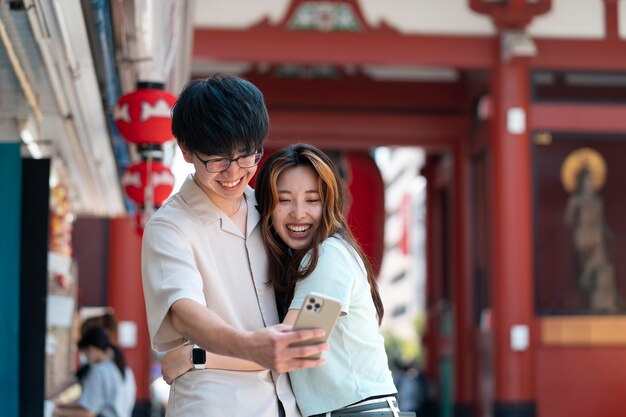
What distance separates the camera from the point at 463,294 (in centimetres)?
1454

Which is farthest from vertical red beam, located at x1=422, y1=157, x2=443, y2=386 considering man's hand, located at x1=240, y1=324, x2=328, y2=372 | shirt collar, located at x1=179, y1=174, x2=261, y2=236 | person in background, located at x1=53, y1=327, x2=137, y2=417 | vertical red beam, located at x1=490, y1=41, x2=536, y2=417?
man's hand, located at x1=240, y1=324, x2=328, y2=372

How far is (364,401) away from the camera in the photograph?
8.91 feet

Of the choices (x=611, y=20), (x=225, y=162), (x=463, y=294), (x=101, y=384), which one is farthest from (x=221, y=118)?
(x=463, y=294)

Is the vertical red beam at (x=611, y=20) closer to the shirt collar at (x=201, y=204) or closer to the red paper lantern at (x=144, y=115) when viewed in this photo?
the red paper lantern at (x=144, y=115)

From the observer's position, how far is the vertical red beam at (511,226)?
1126 centimetres

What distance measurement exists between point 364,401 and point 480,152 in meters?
11.4

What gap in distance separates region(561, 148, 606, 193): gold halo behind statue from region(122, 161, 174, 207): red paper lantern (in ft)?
18.8

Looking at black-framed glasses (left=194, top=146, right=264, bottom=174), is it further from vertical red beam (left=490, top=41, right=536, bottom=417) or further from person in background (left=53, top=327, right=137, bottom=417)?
vertical red beam (left=490, top=41, right=536, bottom=417)

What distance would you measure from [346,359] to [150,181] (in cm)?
475

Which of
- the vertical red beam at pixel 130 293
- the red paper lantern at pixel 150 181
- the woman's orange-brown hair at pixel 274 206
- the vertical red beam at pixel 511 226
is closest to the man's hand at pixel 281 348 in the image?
the woman's orange-brown hair at pixel 274 206

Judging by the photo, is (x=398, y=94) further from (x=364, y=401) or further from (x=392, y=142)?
(x=364, y=401)

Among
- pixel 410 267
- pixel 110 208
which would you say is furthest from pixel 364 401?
pixel 410 267

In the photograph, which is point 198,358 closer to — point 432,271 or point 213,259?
point 213,259

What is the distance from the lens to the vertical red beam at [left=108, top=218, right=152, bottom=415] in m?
12.4
